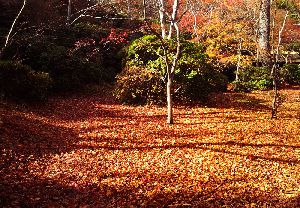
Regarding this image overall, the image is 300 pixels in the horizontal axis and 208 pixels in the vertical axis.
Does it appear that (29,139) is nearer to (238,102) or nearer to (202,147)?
(202,147)

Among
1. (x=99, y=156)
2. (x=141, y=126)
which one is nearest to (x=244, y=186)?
(x=99, y=156)

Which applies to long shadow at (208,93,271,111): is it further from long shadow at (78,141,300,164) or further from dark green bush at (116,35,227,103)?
long shadow at (78,141,300,164)

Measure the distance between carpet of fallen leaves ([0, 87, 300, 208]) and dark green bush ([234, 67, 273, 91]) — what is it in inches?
241

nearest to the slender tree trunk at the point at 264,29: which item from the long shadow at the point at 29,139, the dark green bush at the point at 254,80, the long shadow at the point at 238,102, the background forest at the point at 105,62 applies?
the background forest at the point at 105,62

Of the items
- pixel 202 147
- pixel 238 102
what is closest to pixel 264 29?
pixel 238 102

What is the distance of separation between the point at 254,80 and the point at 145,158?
1415cm

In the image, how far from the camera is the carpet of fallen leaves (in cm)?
687

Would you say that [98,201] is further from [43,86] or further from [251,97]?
[251,97]

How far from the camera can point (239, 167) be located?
8.43 m

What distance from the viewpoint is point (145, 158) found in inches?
352

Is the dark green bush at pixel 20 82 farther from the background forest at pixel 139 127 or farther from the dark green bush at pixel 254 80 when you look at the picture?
the dark green bush at pixel 254 80

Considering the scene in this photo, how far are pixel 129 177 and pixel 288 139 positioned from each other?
6.06 meters

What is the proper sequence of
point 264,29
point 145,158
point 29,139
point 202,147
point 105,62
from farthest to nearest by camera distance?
point 264,29 < point 105,62 < point 202,147 < point 29,139 < point 145,158

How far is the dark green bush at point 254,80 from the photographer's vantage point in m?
19.8
